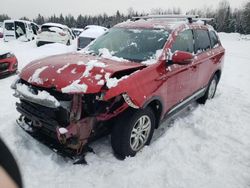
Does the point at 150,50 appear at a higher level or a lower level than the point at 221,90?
higher

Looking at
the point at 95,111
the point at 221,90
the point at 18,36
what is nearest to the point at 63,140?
the point at 95,111

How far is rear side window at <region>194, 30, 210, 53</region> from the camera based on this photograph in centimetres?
539

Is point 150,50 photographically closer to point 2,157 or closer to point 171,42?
point 171,42

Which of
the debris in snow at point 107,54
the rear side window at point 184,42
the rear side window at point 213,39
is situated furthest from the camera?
the rear side window at point 213,39

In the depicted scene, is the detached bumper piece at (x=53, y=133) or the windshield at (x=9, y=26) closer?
the detached bumper piece at (x=53, y=133)

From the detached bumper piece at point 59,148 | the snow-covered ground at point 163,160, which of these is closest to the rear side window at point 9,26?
the snow-covered ground at point 163,160

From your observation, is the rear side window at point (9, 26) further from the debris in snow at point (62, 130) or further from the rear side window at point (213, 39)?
the debris in snow at point (62, 130)

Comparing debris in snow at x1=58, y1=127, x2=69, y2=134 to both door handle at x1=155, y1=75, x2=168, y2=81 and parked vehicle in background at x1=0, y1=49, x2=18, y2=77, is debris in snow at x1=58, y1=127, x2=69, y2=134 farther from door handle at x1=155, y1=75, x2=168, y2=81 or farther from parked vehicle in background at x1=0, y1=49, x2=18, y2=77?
parked vehicle in background at x1=0, y1=49, x2=18, y2=77

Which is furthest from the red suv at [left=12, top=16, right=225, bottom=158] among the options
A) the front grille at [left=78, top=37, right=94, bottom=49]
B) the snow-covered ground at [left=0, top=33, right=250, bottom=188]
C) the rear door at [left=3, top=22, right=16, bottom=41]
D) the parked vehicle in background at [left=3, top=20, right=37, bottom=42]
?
the rear door at [left=3, top=22, right=16, bottom=41]

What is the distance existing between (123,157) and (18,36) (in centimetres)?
1734

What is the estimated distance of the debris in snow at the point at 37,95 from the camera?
333 centimetres

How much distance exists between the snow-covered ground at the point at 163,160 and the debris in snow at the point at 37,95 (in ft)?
2.42

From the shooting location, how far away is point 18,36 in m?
19.0

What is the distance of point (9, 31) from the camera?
18.8 meters
